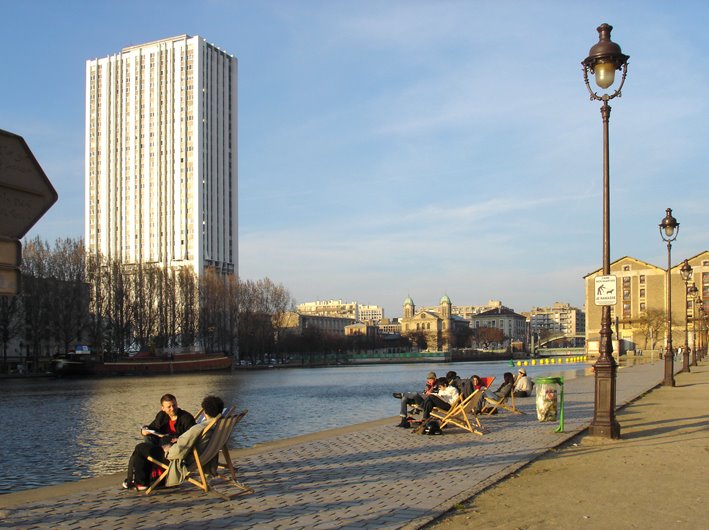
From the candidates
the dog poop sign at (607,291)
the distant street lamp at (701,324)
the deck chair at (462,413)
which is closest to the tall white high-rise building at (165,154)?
the distant street lamp at (701,324)

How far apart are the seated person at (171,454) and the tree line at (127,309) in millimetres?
61984

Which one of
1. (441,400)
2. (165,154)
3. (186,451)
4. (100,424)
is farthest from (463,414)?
(165,154)

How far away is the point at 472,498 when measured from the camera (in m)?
8.48

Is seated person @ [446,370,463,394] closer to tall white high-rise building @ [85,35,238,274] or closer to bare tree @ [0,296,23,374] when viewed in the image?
bare tree @ [0,296,23,374]

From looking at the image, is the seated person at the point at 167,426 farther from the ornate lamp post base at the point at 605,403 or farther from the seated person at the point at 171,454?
the ornate lamp post base at the point at 605,403

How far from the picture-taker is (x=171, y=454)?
349 inches

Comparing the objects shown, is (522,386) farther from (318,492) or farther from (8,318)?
(8,318)

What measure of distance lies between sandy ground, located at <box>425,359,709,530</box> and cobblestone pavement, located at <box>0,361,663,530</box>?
35 centimetres

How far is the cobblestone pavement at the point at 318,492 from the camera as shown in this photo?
297 inches

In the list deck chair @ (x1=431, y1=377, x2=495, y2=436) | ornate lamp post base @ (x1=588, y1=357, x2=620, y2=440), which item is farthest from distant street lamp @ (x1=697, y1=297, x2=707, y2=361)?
ornate lamp post base @ (x1=588, y1=357, x2=620, y2=440)

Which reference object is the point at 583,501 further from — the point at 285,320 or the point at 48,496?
the point at 285,320

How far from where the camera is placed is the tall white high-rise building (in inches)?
5797

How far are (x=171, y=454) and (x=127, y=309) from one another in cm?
7381

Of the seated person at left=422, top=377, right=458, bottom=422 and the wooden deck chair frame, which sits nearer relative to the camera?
the wooden deck chair frame
